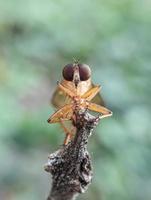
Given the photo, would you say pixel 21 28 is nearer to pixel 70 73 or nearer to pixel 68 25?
pixel 68 25

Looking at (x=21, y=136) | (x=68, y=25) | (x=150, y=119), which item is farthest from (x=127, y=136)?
(x=68, y=25)

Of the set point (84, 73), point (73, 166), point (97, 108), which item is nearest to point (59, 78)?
point (84, 73)

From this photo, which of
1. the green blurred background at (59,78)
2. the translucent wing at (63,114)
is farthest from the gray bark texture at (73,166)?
the green blurred background at (59,78)

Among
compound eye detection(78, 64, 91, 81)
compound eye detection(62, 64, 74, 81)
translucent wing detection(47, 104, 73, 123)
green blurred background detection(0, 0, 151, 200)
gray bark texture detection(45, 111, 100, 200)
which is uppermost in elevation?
green blurred background detection(0, 0, 151, 200)

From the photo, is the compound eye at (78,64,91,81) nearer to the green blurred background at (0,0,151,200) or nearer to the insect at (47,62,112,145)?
the insect at (47,62,112,145)

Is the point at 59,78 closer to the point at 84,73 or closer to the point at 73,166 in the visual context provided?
the point at 84,73

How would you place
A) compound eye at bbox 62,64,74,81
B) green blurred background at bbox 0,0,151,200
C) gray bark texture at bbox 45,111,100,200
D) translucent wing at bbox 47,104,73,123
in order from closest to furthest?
gray bark texture at bbox 45,111,100,200 < translucent wing at bbox 47,104,73,123 < compound eye at bbox 62,64,74,81 < green blurred background at bbox 0,0,151,200

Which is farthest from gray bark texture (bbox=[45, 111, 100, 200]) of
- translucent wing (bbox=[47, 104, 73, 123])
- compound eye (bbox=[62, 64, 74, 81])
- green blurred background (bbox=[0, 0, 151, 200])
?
green blurred background (bbox=[0, 0, 151, 200])
